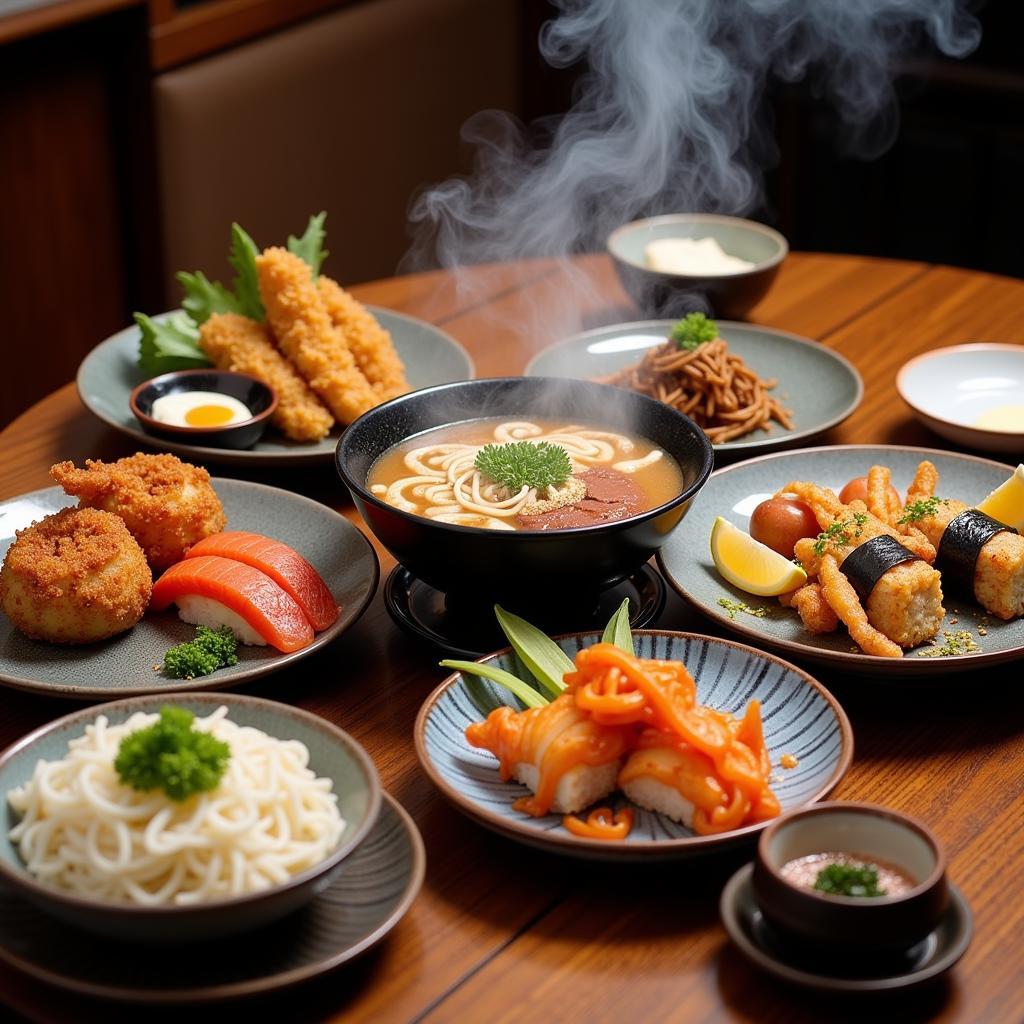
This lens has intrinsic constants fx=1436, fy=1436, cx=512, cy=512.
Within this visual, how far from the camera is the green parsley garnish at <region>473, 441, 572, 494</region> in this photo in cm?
223

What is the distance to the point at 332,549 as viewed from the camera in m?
2.33

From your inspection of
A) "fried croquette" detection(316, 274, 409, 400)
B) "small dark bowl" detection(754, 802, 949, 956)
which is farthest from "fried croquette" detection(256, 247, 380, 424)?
"small dark bowl" detection(754, 802, 949, 956)

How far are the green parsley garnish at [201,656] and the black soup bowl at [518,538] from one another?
0.27 meters

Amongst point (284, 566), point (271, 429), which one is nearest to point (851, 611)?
point (284, 566)

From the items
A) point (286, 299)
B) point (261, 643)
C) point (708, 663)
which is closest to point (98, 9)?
point (286, 299)

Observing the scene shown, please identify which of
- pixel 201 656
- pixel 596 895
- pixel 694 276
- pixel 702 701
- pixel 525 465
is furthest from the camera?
pixel 694 276

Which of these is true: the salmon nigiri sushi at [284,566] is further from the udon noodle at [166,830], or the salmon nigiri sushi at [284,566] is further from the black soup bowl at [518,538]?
the udon noodle at [166,830]

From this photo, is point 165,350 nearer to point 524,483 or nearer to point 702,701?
point 524,483

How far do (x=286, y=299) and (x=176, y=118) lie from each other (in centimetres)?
178

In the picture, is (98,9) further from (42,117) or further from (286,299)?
(286,299)

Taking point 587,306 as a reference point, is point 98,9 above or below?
above

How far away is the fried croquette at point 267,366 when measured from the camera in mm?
2818

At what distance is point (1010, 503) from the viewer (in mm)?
2281

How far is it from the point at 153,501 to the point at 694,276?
1518 mm
